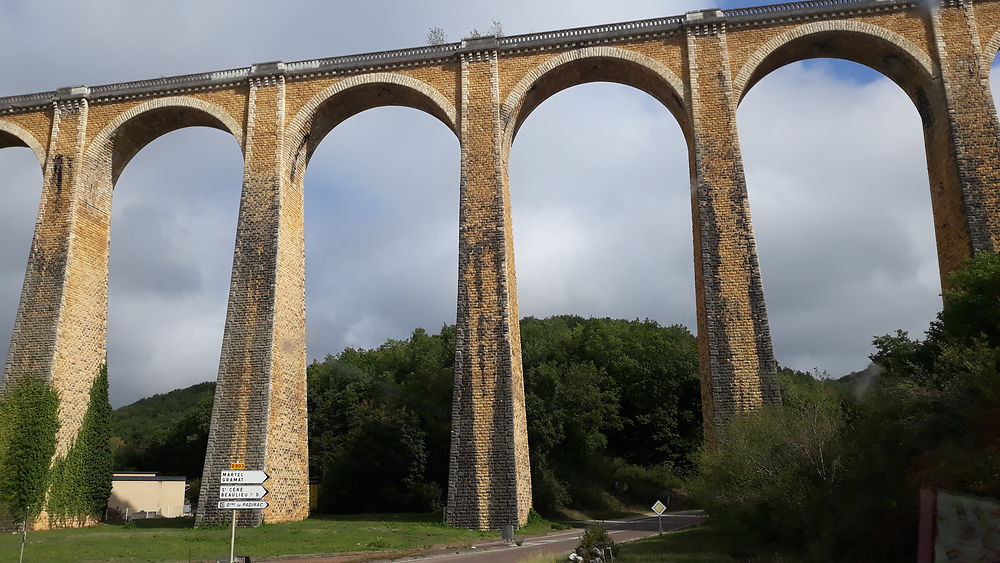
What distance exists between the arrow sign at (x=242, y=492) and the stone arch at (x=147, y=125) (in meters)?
15.3

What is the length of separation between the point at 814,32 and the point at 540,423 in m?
17.9

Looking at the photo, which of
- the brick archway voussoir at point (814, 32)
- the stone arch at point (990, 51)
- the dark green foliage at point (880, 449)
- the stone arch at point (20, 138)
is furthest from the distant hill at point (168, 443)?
the stone arch at point (990, 51)

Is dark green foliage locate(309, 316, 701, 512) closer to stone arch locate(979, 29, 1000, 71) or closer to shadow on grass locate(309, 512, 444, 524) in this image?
shadow on grass locate(309, 512, 444, 524)

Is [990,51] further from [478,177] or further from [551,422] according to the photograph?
[551,422]

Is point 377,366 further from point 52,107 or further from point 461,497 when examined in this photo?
point 461,497

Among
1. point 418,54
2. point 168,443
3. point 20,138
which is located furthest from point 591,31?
point 168,443

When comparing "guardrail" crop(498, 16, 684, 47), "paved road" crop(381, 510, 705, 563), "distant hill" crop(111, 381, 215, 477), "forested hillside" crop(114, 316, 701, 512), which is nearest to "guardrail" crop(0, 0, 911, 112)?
"guardrail" crop(498, 16, 684, 47)

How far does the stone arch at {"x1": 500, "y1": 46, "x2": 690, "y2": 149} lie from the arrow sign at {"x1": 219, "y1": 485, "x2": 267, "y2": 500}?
45.4 ft

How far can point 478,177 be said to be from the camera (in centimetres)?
2095

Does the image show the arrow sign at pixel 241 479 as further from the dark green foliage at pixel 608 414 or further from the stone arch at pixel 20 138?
the dark green foliage at pixel 608 414

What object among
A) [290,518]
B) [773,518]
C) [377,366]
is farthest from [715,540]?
[377,366]

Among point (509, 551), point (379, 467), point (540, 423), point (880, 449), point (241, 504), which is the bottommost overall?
point (509, 551)

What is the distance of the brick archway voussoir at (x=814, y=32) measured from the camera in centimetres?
2039

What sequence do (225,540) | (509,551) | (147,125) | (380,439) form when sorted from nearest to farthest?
1. (509,551)
2. (225,540)
3. (147,125)
4. (380,439)
